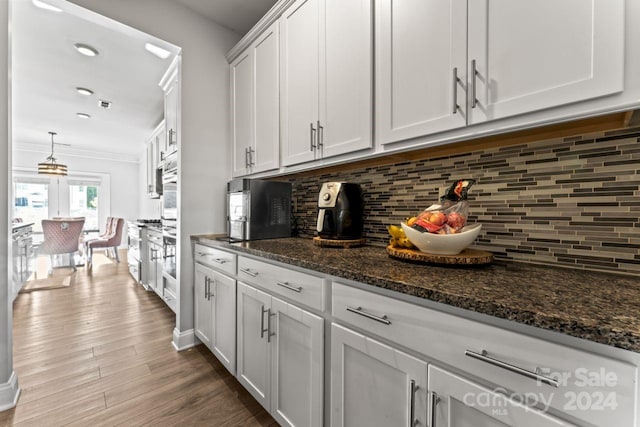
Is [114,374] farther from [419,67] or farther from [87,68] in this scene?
[87,68]

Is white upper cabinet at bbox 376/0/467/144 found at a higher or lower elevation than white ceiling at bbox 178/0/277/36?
lower

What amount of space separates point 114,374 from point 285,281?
1585 millimetres

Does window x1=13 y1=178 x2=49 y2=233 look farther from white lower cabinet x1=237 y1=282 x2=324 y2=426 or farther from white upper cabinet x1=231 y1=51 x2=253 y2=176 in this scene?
white lower cabinet x1=237 y1=282 x2=324 y2=426

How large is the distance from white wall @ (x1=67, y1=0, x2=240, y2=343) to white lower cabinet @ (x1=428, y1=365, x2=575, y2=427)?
6.65ft

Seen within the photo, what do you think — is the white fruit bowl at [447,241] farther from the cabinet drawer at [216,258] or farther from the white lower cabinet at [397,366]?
the cabinet drawer at [216,258]

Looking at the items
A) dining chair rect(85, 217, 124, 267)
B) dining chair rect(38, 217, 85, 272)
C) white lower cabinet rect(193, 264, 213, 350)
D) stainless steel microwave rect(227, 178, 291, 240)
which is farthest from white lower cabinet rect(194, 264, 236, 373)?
dining chair rect(85, 217, 124, 267)

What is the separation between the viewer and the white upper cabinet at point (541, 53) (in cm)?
71

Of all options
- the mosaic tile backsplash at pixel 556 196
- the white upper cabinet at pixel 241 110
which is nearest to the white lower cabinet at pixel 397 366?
the mosaic tile backsplash at pixel 556 196

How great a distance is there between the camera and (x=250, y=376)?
145 centimetres

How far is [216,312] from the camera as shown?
5.95 feet

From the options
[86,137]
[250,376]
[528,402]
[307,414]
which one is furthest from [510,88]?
[86,137]

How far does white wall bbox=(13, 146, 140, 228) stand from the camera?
657 centimetres

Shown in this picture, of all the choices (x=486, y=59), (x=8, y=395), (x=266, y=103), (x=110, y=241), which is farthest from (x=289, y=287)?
(x=110, y=241)

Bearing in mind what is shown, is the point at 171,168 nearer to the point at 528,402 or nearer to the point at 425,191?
the point at 425,191
